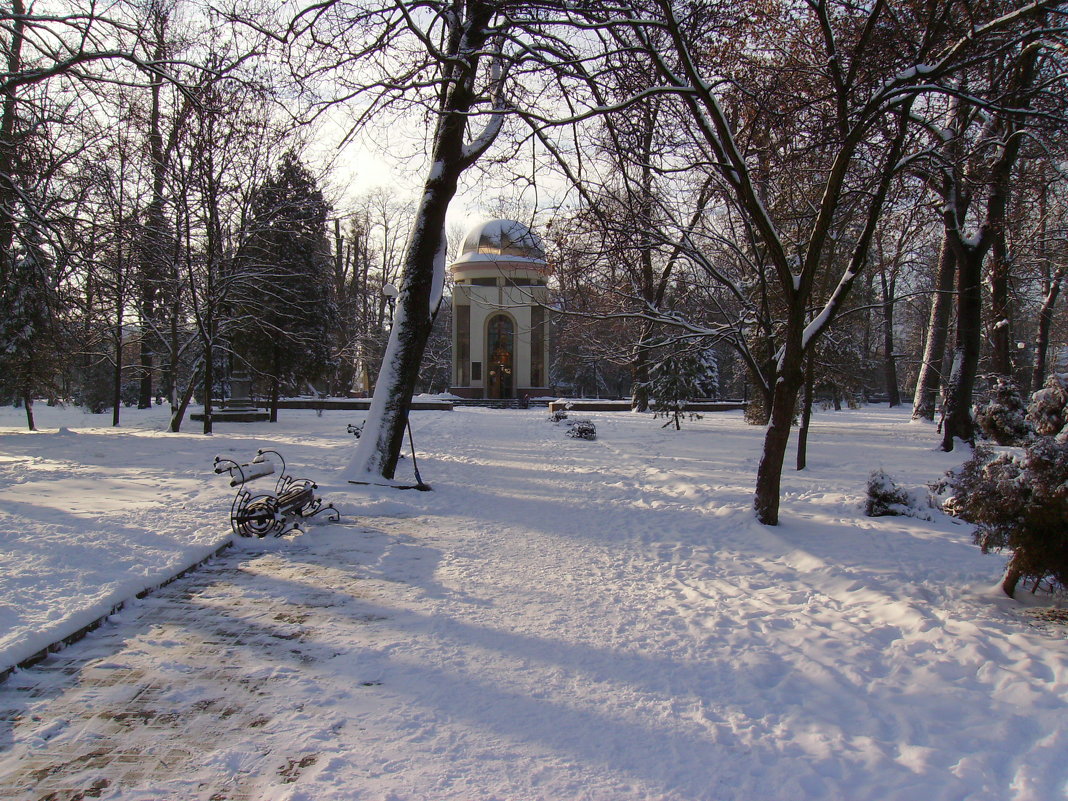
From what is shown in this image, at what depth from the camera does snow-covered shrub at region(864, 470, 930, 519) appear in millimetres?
8016

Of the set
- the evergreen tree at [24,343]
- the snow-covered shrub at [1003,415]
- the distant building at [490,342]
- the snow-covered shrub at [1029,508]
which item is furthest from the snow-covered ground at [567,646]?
the distant building at [490,342]

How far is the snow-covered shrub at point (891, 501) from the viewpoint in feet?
26.3

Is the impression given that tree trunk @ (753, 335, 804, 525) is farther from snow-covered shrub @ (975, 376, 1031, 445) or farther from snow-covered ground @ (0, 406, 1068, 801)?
snow-covered shrub @ (975, 376, 1031, 445)

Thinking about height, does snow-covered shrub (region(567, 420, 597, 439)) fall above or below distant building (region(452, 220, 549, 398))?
below

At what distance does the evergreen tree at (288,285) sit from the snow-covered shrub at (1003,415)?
56.1 ft

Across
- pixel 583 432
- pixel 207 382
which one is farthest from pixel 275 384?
pixel 583 432

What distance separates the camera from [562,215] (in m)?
9.81

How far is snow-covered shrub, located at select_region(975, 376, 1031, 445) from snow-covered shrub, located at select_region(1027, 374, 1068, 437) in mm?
8883

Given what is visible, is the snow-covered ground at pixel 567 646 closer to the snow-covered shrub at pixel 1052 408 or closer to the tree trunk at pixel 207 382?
the snow-covered shrub at pixel 1052 408

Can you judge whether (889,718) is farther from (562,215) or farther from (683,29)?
(562,215)

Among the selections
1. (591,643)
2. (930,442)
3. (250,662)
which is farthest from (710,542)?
(930,442)

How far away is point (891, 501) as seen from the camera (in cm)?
811

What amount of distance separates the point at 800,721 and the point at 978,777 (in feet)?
2.76

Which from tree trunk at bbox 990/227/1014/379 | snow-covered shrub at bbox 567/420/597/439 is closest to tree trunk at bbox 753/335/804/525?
tree trunk at bbox 990/227/1014/379
